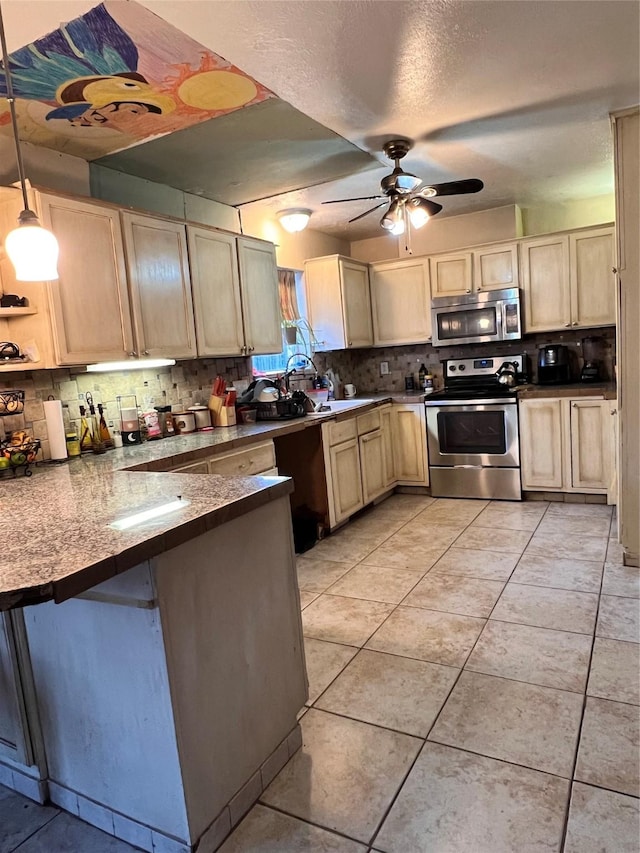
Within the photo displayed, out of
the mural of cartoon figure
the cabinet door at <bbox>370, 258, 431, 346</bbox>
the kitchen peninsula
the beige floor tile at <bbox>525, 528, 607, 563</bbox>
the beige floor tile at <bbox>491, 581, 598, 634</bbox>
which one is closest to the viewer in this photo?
the kitchen peninsula

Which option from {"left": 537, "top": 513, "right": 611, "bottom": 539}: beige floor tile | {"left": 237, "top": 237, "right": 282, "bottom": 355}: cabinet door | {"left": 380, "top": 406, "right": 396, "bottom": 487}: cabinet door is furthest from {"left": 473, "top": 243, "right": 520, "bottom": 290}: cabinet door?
{"left": 537, "top": 513, "right": 611, "bottom": 539}: beige floor tile

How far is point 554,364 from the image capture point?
4.59 metres

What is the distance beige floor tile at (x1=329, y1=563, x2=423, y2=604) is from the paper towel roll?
1.61m

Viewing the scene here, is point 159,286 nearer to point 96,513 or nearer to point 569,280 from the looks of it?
point 96,513

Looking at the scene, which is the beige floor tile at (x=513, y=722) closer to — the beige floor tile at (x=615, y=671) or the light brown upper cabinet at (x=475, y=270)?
the beige floor tile at (x=615, y=671)

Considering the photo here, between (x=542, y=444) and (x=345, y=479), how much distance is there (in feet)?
5.24

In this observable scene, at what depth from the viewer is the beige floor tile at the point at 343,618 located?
2.54 meters

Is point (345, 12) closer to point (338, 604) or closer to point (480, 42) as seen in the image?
point (480, 42)

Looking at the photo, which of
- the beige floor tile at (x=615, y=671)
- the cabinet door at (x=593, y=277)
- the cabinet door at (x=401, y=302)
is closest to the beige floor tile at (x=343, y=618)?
the beige floor tile at (x=615, y=671)

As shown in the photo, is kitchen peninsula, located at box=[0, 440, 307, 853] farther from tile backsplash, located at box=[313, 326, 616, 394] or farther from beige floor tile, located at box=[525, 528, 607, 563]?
tile backsplash, located at box=[313, 326, 616, 394]

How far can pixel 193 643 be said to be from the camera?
145 cm

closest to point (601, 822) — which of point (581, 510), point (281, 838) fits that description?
point (281, 838)

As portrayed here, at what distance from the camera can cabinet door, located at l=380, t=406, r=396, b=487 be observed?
468 cm

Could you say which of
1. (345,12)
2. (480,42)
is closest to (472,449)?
(480,42)
